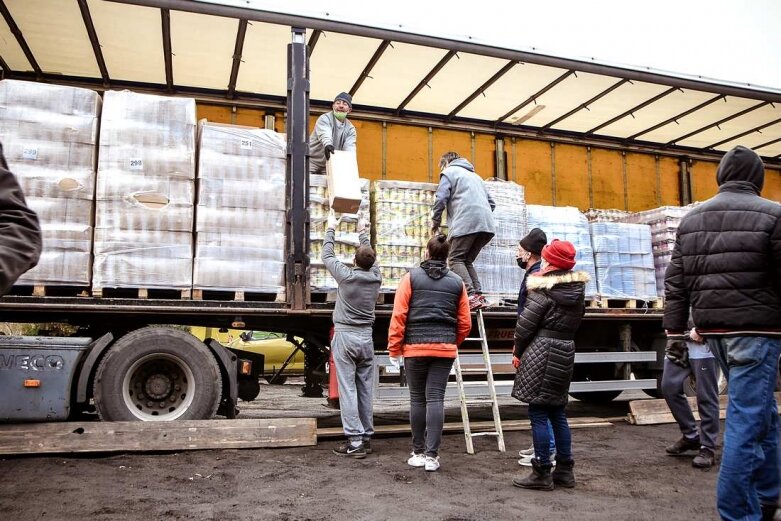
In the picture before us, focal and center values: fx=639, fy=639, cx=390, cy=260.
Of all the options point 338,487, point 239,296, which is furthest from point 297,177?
point 338,487

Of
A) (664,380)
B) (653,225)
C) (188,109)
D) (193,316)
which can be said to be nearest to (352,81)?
(188,109)

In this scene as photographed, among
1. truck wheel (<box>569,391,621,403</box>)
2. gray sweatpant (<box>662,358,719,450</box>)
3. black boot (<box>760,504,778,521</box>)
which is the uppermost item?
gray sweatpant (<box>662,358,719,450</box>)

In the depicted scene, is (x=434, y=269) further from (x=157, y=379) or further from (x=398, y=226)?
(x=157, y=379)

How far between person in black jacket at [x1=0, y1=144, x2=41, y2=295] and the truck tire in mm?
4240

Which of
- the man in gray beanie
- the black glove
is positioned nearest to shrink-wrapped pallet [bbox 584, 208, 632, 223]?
the man in gray beanie

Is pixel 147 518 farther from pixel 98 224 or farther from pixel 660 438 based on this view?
Answer: pixel 660 438

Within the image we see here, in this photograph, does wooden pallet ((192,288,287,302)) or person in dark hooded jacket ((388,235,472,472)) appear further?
wooden pallet ((192,288,287,302))

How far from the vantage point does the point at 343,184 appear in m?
6.04

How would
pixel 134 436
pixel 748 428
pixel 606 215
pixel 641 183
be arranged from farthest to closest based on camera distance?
1. pixel 641 183
2. pixel 606 215
3. pixel 134 436
4. pixel 748 428

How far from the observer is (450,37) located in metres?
6.94

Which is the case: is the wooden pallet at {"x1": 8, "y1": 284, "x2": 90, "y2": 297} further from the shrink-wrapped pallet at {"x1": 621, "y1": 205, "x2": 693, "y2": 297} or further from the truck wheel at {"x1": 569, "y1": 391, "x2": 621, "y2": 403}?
the truck wheel at {"x1": 569, "y1": 391, "x2": 621, "y2": 403}

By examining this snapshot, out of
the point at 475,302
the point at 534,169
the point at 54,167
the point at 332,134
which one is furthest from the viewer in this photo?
the point at 534,169

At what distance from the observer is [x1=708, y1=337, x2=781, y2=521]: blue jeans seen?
318cm

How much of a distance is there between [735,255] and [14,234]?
130 inches
